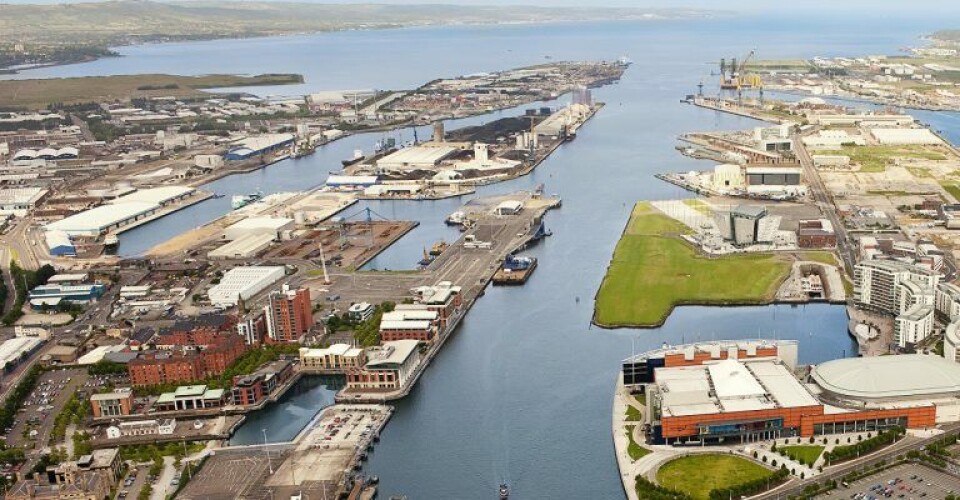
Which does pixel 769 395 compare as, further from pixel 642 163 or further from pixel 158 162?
pixel 158 162

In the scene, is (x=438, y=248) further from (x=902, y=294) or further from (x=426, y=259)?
(x=902, y=294)

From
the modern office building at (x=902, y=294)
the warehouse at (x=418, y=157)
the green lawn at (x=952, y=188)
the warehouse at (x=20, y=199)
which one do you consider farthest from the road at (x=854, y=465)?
the warehouse at (x=20, y=199)

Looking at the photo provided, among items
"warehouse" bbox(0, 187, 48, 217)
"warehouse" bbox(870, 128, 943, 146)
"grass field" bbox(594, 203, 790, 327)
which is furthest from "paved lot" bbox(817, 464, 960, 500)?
"warehouse" bbox(870, 128, 943, 146)

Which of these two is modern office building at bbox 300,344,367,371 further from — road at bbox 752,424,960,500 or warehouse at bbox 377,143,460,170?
warehouse at bbox 377,143,460,170

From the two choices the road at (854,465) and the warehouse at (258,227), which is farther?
the warehouse at (258,227)

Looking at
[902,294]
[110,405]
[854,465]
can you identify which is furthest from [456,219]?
[854,465]

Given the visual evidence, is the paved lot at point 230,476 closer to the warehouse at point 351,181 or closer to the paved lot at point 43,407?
the paved lot at point 43,407
